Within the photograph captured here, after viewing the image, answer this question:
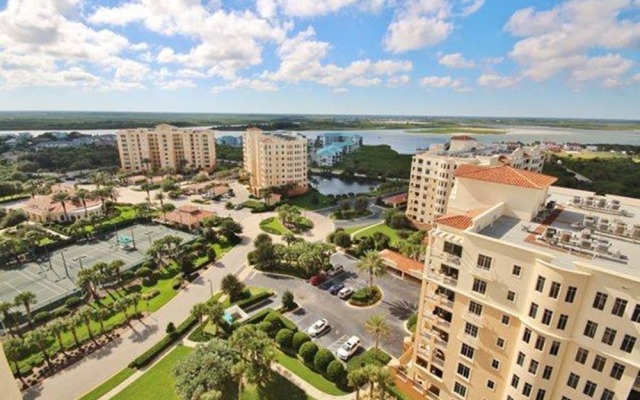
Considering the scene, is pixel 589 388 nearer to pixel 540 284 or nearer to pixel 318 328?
pixel 540 284

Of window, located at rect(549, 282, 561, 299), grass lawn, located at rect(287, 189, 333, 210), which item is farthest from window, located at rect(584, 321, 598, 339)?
grass lawn, located at rect(287, 189, 333, 210)

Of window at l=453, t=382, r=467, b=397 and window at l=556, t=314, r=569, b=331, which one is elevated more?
window at l=556, t=314, r=569, b=331

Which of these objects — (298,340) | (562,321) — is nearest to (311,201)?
(298,340)

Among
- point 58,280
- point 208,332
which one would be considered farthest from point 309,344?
point 58,280

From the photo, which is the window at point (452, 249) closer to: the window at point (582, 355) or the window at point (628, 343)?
the window at point (582, 355)

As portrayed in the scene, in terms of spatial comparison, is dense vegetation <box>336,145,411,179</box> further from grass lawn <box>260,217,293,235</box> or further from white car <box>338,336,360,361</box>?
white car <box>338,336,360,361</box>
